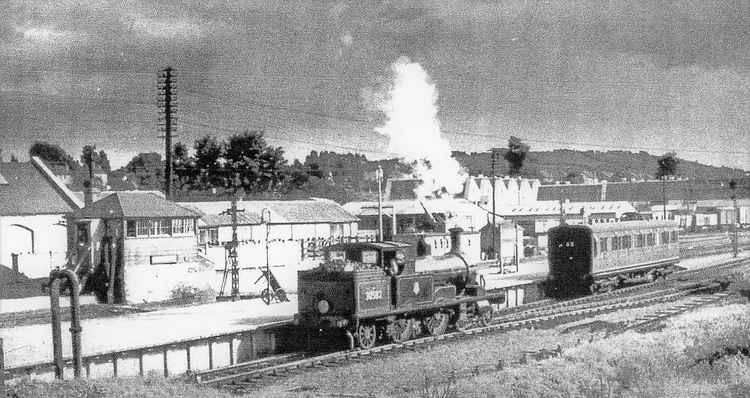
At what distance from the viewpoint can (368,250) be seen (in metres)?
20.4

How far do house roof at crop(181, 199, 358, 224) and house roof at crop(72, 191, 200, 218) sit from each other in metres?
10.5

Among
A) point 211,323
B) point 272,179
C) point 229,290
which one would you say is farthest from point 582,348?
point 272,179

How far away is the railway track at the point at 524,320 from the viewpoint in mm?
16734

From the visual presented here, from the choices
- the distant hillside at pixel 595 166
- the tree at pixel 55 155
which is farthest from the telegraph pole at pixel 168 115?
the distant hillside at pixel 595 166

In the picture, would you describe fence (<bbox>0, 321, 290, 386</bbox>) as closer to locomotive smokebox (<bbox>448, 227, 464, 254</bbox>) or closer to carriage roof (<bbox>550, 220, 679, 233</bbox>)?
locomotive smokebox (<bbox>448, 227, 464, 254</bbox>)

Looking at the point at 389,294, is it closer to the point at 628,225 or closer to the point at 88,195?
the point at 628,225

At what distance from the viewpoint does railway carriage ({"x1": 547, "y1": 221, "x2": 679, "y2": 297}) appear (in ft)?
106

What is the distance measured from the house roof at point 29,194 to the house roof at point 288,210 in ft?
26.7

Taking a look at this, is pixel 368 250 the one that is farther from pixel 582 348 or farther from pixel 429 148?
pixel 429 148

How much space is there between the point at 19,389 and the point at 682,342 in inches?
539

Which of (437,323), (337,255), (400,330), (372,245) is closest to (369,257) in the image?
(372,245)

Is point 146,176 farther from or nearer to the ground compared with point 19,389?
farther from the ground

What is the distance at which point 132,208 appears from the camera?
3506 centimetres

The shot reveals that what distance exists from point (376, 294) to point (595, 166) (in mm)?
123336
